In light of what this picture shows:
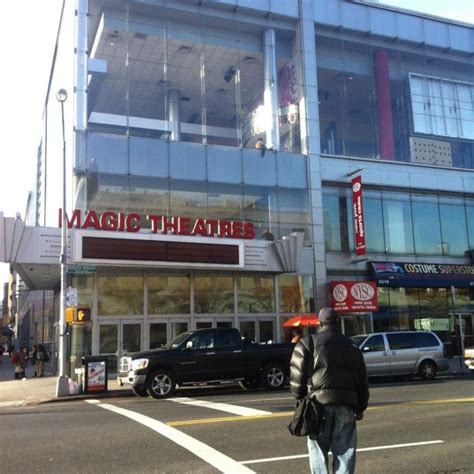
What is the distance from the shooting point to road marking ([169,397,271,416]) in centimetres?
1114

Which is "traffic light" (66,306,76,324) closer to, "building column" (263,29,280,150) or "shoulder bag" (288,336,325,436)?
"shoulder bag" (288,336,325,436)

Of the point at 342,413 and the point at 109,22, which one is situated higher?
the point at 109,22

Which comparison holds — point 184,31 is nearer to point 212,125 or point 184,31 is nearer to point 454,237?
point 212,125

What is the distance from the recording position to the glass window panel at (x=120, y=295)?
2403cm

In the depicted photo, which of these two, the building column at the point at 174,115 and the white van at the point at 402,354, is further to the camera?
the building column at the point at 174,115

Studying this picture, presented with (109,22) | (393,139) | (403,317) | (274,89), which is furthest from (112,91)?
(403,317)

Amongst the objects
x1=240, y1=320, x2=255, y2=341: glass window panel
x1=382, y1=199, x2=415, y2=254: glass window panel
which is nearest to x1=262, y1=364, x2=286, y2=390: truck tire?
x1=240, y1=320, x2=255, y2=341: glass window panel

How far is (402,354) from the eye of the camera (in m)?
19.3

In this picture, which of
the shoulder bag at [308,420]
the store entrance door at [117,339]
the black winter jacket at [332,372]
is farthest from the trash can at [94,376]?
the shoulder bag at [308,420]

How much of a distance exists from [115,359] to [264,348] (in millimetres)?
9392

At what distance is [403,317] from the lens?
2986 centimetres

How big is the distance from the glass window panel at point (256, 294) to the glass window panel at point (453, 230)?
1127 cm

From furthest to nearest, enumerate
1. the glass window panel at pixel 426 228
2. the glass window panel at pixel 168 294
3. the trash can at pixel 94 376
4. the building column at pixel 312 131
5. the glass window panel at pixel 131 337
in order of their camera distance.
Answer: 1. the glass window panel at pixel 426 228
2. the building column at pixel 312 131
3. the glass window panel at pixel 168 294
4. the glass window panel at pixel 131 337
5. the trash can at pixel 94 376

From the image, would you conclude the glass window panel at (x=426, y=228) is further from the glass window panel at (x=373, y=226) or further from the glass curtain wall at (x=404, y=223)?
the glass window panel at (x=373, y=226)
